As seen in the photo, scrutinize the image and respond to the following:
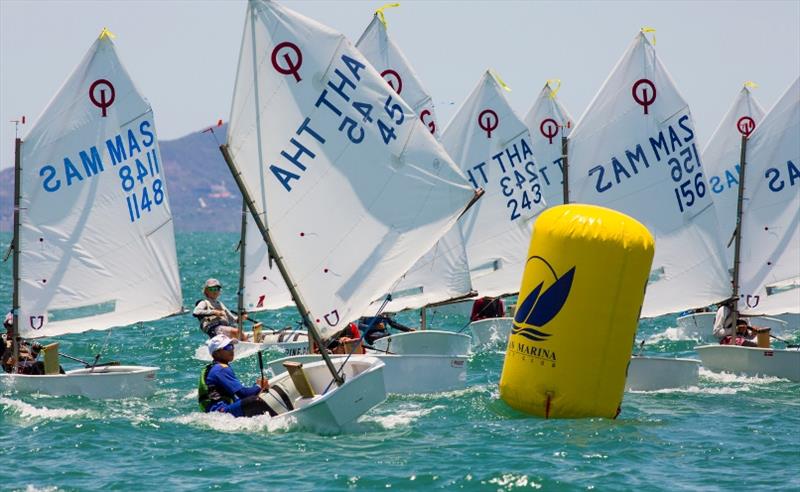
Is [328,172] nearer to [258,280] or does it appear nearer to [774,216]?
[258,280]

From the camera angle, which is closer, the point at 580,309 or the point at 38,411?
the point at 580,309

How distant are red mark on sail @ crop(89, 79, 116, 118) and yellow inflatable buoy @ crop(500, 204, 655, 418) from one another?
828 centimetres

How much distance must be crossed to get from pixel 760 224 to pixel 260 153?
462 inches

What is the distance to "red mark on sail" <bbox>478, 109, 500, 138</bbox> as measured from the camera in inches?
1275

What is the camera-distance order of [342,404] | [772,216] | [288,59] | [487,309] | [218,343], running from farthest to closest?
[487,309]
[772,216]
[288,59]
[218,343]
[342,404]

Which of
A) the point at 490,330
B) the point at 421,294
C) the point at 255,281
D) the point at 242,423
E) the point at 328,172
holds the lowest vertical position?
the point at 242,423

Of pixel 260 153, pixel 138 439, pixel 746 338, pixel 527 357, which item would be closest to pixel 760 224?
pixel 746 338

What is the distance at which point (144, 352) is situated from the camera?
95.6 ft

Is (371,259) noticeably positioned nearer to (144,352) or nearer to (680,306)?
(680,306)

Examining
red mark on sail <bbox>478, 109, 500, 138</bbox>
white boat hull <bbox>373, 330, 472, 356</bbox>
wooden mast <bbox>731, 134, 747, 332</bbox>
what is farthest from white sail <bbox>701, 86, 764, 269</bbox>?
white boat hull <bbox>373, 330, 472, 356</bbox>

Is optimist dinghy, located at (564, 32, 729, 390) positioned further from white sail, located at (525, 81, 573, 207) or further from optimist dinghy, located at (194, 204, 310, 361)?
white sail, located at (525, 81, 573, 207)

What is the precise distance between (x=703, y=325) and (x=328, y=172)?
16.8m

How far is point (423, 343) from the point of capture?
24.1 metres

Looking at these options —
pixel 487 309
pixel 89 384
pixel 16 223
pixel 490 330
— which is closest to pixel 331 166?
pixel 89 384
